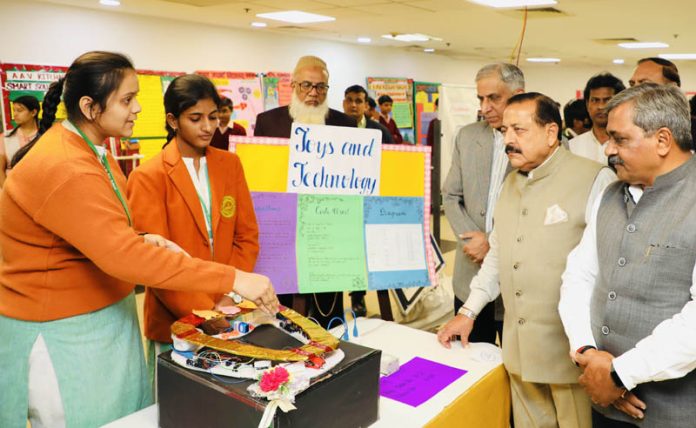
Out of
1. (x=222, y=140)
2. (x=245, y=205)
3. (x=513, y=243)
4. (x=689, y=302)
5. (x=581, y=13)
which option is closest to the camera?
(x=689, y=302)

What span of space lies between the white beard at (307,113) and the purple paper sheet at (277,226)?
2.24 feet

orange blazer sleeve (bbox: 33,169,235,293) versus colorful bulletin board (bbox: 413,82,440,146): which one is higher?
colorful bulletin board (bbox: 413,82,440,146)

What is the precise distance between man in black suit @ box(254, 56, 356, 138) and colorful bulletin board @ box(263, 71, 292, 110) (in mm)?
4724

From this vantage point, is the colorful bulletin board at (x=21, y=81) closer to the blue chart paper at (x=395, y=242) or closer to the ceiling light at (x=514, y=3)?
the blue chart paper at (x=395, y=242)

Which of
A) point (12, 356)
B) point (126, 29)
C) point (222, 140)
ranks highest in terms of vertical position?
point (126, 29)

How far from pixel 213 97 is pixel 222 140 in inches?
101

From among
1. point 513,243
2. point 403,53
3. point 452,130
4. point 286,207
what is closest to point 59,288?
point 286,207

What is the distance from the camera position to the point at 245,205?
7.16ft

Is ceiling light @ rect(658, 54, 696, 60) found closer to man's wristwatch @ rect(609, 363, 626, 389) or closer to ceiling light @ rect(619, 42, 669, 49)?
ceiling light @ rect(619, 42, 669, 49)

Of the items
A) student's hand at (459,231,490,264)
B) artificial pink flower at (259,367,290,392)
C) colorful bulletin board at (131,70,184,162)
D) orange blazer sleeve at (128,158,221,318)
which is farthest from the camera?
colorful bulletin board at (131,70,184,162)

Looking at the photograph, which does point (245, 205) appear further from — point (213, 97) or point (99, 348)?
point (99, 348)

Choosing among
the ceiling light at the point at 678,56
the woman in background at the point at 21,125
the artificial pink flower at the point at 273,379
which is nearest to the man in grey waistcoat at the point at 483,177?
the artificial pink flower at the point at 273,379

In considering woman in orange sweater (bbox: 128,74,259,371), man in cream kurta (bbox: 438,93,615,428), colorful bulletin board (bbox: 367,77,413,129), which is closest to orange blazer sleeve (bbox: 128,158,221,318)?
woman in orange sweater (bbox: 128,74,259,371)

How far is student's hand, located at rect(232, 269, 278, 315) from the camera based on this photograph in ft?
4.75
